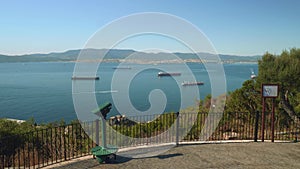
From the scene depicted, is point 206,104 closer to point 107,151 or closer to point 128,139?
point 128,139

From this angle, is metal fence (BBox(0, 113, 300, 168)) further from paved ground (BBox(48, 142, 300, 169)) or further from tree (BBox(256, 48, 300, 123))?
paved ground (BBox(48, 142, 300, 169))

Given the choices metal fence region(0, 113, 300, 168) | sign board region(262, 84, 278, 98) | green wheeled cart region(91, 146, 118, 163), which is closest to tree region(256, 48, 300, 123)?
metal fence region(0, 113, 300, 168)

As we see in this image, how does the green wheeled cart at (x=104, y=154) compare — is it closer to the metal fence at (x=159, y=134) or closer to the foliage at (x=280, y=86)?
the metal fence at (x=159, y=134)

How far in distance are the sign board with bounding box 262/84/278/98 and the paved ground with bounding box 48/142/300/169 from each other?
1631 mm

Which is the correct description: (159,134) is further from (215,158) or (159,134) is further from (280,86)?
(280,86)

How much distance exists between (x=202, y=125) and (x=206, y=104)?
6.12 metres

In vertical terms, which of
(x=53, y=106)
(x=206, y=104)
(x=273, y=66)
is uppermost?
(x=273, y=66)

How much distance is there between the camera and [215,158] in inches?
258

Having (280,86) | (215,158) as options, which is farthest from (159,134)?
(280,86)

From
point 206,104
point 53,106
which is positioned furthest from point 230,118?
point 53,106

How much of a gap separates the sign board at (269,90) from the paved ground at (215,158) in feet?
5.35

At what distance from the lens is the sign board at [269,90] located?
7.98 metres

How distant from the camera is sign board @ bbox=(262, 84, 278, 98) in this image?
7980mm

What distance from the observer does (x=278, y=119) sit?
497 inches
